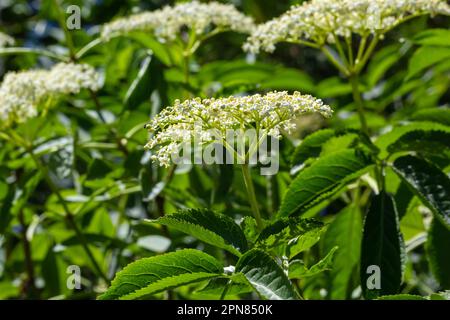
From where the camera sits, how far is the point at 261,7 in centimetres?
485

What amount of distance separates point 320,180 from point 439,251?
2.10 ft

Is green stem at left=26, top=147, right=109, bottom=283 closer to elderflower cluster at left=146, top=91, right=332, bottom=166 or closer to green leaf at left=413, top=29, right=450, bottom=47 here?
elderflower cluster at left=146, top=91, right=332, bottom=166

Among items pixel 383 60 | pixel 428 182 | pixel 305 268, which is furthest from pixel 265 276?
pixel 383 60

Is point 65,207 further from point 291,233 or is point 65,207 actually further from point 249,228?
point 291,233

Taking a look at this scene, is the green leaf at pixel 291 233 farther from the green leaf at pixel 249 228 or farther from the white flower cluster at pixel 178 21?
the white flower cluster at pixel 178 21

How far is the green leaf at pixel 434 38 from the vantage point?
2.81 meters

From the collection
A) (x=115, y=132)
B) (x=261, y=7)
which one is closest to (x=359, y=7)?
(x=115, y=132)

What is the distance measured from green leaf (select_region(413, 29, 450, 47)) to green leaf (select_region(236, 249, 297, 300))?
1.60m

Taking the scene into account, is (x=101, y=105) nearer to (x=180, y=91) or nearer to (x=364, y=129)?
(x=180, y=91)

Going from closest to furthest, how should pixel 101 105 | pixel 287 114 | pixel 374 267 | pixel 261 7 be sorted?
pixel 287 114, pixel 374 267, pixel 101 105, pixel 261 7

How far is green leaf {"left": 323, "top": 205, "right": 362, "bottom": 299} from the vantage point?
2549 mm

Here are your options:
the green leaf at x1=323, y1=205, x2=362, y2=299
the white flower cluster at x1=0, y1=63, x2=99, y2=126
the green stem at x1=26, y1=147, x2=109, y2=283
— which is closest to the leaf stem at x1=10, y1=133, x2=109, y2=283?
the green stem at x1=26, y1=147, x2=109, y2=283
